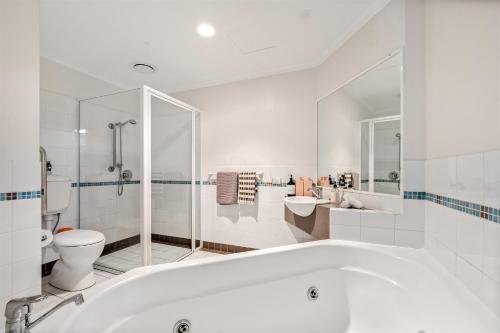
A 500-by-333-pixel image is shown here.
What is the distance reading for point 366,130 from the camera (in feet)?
5.99

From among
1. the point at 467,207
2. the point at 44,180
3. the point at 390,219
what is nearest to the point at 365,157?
the point at 390,219

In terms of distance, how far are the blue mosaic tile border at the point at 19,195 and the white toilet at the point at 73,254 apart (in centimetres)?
59

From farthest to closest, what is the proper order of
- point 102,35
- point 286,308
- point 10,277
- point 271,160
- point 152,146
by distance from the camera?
point 271,160 → point 152,146 → point 102,35 → point 10,277 → point 286,308

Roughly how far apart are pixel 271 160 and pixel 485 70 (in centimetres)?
184

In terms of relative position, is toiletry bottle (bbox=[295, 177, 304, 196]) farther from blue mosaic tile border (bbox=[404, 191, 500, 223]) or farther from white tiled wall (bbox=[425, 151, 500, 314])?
white tiled wall (bbox=[425, 151, 500, 314])

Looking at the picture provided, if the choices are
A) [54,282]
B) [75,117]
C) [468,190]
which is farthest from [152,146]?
[468,190]

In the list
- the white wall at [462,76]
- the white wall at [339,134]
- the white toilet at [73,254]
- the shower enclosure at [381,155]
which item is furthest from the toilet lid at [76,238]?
the white wall at [462,76]

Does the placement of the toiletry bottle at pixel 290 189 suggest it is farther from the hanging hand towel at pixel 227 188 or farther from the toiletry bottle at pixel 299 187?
the hanging hand towel at pixel 227 188

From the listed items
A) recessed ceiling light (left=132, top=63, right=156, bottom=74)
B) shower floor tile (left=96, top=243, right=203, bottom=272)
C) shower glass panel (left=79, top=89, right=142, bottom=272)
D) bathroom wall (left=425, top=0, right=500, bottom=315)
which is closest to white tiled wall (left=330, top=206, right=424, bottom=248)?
bathroom wall (left=425, top=0, right=500, bottom=315)

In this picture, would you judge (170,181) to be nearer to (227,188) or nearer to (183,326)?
(227,188)

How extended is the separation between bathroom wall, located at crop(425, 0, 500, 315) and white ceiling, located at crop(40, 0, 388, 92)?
70 centimetres

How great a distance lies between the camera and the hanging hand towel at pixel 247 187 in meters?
2.48

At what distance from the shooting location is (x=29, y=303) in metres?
0.56

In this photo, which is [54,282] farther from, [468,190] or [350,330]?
[468,190]
